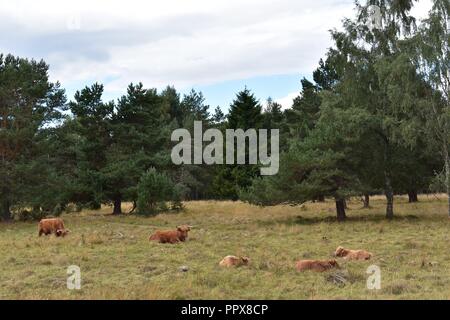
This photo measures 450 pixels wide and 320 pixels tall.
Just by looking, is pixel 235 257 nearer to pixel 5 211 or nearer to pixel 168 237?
pixel 168 237

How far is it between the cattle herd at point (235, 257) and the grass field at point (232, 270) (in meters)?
0.30

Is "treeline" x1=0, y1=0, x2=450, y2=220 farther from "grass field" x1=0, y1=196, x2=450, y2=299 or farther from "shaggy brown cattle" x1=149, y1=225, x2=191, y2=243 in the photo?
"shaggy brown cattle" x1=149, y1=225, x2=191, y2=243

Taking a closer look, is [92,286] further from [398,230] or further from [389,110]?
[389,110]

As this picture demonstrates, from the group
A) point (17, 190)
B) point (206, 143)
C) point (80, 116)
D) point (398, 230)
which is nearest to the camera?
point (398, 230)

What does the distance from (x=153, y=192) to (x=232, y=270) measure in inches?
794

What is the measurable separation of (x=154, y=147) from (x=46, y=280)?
1078 inches

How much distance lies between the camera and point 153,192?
31.1 m

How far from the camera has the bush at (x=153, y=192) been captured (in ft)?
101

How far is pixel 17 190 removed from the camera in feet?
89.3

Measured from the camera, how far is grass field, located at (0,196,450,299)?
9125 millimetres

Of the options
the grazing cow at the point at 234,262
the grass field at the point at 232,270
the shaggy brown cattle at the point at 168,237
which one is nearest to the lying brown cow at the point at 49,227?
the grass field at the point at 232,270

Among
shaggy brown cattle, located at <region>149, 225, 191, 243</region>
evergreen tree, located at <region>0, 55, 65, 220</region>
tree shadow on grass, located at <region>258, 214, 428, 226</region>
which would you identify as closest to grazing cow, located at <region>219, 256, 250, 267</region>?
shaggy brown cattle, located at <region>149, 225, 191, 243</region>

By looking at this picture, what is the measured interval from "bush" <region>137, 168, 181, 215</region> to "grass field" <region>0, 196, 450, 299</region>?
9.59m
